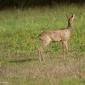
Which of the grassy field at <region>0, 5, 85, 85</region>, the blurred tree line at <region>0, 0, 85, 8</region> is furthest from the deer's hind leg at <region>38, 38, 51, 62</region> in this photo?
the blurred tree line at <region>0, 0, 85, 8</region>

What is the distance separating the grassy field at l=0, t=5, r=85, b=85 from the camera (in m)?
10.2

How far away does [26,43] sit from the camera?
581 inches

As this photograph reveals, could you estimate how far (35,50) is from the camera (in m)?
14.0

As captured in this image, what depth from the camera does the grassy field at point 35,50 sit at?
10223mm

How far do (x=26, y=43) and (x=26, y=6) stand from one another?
26.4ft

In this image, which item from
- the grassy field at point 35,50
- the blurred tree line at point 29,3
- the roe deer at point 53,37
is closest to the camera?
the grassy field at point 35,50

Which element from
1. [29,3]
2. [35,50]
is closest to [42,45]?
[35,50]

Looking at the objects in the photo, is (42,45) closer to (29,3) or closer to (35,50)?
(35,50)

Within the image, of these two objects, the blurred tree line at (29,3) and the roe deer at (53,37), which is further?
the blurred tree line at (29,3)

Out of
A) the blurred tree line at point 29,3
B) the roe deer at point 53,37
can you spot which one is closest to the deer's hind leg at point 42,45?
the roe deer at point 53,37

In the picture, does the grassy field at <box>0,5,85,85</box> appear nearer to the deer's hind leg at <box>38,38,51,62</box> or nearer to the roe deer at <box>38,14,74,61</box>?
the deer's hind leg at <box>38,38,51,62</box>

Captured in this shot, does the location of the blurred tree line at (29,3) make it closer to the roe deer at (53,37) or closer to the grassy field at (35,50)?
the grassy field at (35,50)

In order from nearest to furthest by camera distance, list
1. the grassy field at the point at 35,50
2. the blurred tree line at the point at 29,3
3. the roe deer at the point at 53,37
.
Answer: the grassy field at the point at 35,50 < the roe deer at the point at 53,37 < the blurred tree line at the point at 29,3

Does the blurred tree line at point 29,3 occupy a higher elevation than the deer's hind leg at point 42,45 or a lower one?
higher
